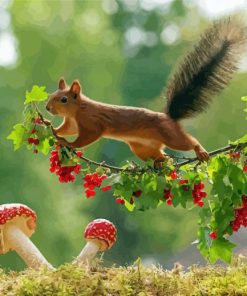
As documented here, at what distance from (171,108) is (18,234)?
0.57 meters

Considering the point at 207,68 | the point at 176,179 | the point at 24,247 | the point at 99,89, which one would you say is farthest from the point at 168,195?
the point at 99,89

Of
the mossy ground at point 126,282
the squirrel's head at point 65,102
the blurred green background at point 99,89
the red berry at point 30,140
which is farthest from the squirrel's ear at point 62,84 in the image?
the blurred green background at point 99,89

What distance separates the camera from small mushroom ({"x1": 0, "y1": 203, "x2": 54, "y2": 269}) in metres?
1.72

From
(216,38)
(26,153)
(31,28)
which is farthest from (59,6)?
(216,38)

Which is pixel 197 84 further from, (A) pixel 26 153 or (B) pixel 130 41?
(B) pixel 130 41

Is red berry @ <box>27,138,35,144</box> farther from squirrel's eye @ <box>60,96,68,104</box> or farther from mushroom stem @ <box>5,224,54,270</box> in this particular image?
mushroom stem @ <box>5,224,54,270</box>

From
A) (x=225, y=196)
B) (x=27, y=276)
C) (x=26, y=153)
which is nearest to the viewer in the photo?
(x=225, y=196)

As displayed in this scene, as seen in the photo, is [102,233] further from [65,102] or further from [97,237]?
[65,102]

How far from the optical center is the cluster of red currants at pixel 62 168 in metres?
1.43

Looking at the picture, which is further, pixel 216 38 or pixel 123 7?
pixel 123 7

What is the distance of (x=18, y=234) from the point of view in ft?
5.79

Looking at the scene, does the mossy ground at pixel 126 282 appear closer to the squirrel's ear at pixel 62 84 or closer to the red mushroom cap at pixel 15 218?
the red mushroom cap at pixel 15 218

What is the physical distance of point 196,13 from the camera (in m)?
4.18

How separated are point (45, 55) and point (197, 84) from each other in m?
2.71
